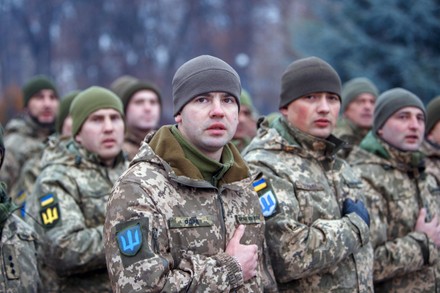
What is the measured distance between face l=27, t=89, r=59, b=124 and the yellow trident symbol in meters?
4.07

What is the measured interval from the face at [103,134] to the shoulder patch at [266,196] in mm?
1745

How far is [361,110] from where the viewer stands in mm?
9094

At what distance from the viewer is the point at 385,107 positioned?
6918 millimetres

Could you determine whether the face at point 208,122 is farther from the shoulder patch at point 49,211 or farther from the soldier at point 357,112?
the soldier at point 357,112

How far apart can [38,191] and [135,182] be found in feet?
7.31

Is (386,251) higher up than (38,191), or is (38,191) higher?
(38,191)

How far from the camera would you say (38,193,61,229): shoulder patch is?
238 inches

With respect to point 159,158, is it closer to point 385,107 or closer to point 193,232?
point 193,232

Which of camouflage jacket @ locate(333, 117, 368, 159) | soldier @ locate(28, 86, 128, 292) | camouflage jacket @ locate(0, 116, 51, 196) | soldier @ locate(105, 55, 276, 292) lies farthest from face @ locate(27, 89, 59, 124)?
soldier @ locate(105, 55, 276, 292)

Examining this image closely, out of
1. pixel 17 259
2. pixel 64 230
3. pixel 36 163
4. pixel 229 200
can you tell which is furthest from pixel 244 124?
pixel 229 200

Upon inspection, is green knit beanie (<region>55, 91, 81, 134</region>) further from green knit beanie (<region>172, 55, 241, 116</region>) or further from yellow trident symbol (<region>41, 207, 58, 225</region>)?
green knit beanie (<region>172, 55, 241, 116</region>)

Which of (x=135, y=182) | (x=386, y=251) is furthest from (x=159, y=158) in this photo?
(x=386, y=251)

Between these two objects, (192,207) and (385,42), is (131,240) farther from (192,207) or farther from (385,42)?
(385,42)

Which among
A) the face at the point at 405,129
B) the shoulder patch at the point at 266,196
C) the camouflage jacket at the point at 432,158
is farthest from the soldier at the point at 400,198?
the shoulder patch at the point at 266,196
